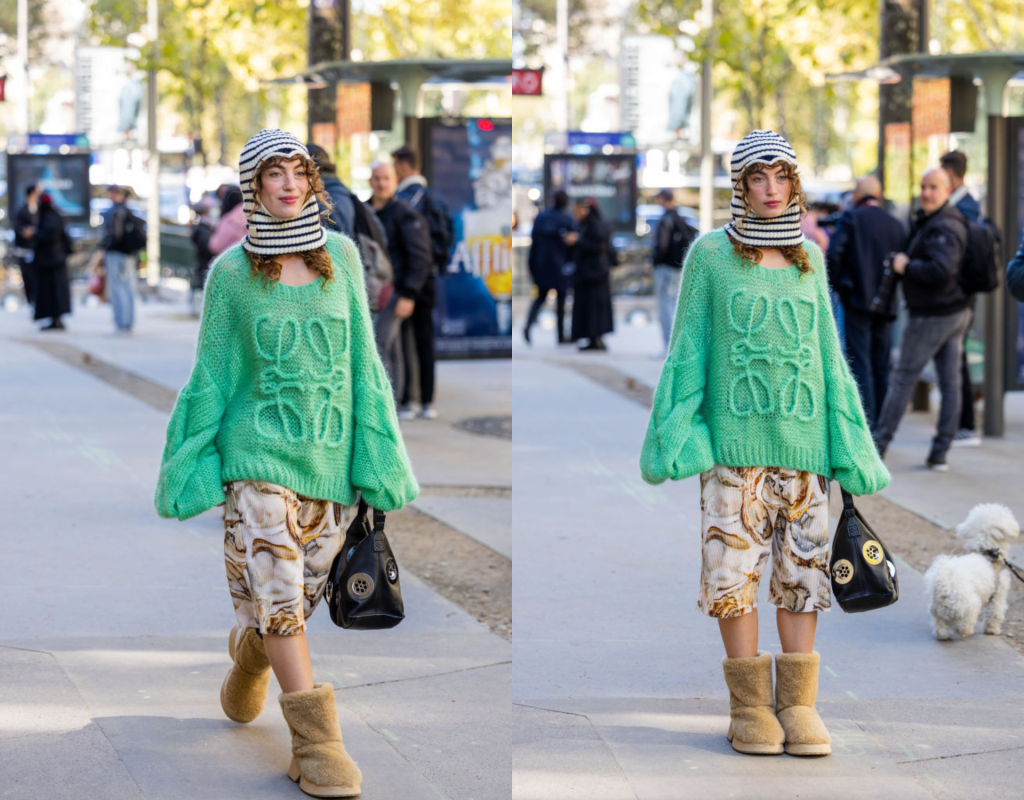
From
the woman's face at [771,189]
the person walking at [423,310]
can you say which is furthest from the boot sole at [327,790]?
the person walking at [423,310]

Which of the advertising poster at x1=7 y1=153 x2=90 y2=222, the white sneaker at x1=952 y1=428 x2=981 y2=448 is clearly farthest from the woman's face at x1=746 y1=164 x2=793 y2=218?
the advertising poster at x1=7 y1=153 x2=90 y2=222

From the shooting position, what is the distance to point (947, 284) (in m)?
8.66

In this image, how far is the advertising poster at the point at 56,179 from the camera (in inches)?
900

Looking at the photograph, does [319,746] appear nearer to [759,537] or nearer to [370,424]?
[370,424]

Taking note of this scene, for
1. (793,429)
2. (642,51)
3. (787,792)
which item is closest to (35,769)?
(787,792)

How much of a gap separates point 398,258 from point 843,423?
6.25 meters

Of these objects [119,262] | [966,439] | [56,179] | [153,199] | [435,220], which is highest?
[56,179]

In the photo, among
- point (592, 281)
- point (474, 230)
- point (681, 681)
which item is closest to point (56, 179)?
point (592, 281)

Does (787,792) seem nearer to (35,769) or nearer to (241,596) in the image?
(241,596)

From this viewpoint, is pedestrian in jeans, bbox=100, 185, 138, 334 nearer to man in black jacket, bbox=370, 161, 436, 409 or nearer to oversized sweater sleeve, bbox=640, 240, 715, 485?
man in black jacket, bbox=370, 161, 436, 409

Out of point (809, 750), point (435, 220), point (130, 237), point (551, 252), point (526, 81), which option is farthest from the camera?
point (551, 252)

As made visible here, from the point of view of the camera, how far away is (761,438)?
14.0 ft

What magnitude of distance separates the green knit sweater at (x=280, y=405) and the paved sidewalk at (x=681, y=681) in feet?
3.21

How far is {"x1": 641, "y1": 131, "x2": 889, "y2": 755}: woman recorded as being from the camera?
425 cm
